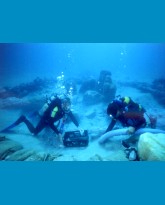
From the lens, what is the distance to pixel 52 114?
711 centimetres

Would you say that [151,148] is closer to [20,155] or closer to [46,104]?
[46,104]

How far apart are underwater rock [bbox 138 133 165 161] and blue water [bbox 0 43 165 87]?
1806 millimetres

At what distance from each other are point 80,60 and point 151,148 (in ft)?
9.87

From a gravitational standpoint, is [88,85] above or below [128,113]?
above

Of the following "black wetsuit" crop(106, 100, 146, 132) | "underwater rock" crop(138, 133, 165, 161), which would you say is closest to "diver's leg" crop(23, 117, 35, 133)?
"black wetsuit" crop(106, 100, 146, 132)

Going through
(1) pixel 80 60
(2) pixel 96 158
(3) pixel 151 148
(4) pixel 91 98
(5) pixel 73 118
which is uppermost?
(1) pixel 80 60

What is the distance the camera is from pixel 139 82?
290 inches

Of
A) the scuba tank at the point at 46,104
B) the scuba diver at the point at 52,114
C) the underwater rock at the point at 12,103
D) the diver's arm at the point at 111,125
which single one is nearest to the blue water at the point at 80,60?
the underwater rock at the point at 12,103

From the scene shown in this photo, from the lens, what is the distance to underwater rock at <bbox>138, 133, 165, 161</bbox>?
619 cm

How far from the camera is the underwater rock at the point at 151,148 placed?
6191 mm

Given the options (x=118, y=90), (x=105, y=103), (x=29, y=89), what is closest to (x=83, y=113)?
(x=105, y=103)

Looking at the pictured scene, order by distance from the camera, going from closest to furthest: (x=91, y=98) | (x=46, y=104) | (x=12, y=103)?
(x=46, y=104) → (x=91, y=98) → (x=12, y=103)

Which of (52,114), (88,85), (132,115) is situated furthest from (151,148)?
Result: (52,114)

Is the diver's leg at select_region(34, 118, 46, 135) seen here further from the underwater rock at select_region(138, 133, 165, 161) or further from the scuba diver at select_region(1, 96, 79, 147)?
the underwater rock at select_region(138, 133, 165, 161)
